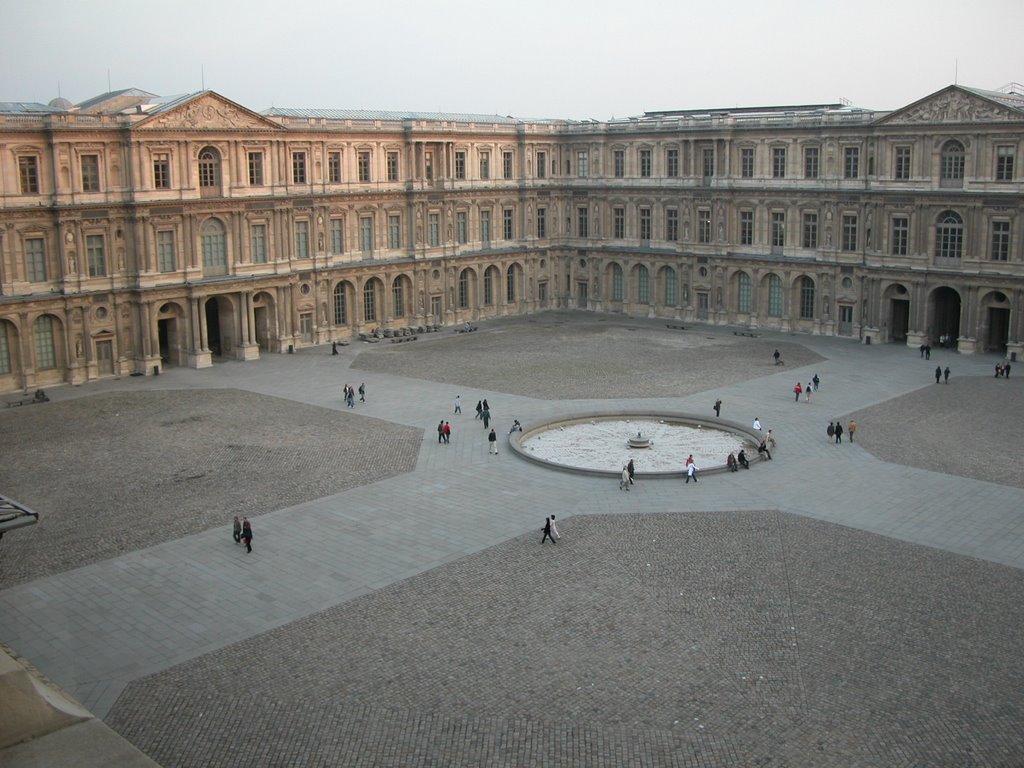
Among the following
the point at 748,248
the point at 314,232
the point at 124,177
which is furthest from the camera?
the point at 748,248

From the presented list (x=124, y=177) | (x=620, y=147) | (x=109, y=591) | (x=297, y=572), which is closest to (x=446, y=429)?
(x=297, y=572)

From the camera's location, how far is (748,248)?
7850 cm

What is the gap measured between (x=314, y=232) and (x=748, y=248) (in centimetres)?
3110

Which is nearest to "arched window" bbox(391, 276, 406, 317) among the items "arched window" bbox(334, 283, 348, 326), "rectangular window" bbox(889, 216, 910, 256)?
"arched window" bbox(334, 283, 348, 326)

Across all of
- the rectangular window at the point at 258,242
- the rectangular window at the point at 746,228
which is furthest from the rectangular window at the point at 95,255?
the rectangular window at the point at 746,228

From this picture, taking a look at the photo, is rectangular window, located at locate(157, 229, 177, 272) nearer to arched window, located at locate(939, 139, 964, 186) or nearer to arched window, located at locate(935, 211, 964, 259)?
arched window, located at locate(935, 211, 964, 259)

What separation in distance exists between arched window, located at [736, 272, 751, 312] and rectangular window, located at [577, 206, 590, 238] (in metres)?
14.3

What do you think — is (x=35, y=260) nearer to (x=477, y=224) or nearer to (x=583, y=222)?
(x=477, y=224)

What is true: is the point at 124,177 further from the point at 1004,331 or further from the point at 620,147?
the point at 1004,331

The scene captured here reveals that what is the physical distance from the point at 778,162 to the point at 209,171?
127ft

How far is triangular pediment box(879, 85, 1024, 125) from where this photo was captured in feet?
207

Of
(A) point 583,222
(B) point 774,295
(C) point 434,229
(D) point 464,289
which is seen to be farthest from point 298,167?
(B) point 774,295

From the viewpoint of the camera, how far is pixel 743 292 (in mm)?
79875

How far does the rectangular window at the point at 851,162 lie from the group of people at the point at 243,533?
5131 centimetres
